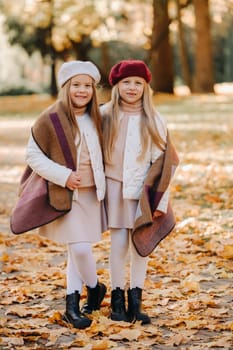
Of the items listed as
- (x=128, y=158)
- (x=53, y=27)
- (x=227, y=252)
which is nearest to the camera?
(x=128, y=158)

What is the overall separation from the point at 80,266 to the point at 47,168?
25.1 inches

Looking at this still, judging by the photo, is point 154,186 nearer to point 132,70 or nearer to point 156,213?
point 156,213

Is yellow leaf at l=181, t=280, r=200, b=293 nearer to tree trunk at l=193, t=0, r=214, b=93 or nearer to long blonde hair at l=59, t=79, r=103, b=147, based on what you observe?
long blonde hair at l=59, t=79, r=103, b=147

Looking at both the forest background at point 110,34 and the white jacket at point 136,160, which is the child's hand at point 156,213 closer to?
the white jacket at point 136,160

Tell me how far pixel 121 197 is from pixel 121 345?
91 centimetres

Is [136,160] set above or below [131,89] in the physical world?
below

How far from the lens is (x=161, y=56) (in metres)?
33.4

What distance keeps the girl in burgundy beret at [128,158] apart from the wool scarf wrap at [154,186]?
38 mm

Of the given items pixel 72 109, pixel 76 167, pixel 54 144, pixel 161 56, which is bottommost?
pixel 161 56

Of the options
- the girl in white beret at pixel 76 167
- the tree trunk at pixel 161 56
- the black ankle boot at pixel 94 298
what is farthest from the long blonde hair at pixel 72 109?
the tree trunk at pixel 161 56

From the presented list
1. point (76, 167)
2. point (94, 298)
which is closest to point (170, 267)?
point (94, 298)

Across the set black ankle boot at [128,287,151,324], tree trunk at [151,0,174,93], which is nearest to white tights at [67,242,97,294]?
black ankle boot at [128,287,151,324]

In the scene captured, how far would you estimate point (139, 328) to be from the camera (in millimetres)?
5125

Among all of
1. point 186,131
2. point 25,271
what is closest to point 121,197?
point 25,271
